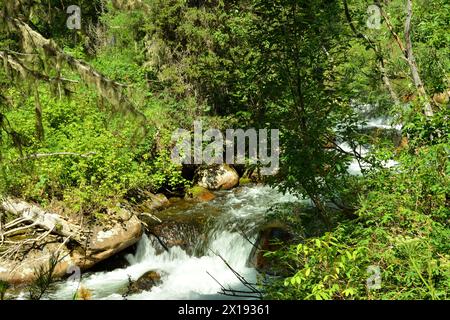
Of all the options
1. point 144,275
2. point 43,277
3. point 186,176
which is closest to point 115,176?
point 144,275

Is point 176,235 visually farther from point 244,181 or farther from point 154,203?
point 244,181

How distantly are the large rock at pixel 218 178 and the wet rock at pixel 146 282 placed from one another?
17.4 feet

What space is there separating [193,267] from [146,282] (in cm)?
142

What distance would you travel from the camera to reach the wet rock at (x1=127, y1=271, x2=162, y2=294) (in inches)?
395

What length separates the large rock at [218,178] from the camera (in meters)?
15.5

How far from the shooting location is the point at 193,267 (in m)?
11.2

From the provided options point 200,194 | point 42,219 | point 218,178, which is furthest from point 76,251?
point 218,178

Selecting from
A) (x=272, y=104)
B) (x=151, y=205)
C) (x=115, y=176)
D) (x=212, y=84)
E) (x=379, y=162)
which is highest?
(x=212, y=84)

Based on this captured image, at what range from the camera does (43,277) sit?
311 centimetres

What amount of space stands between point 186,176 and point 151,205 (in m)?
2.84

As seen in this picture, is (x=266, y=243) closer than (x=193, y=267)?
Yes

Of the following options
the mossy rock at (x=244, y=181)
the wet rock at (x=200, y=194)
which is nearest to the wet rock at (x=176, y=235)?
the wet rock at (x=200, y=194)

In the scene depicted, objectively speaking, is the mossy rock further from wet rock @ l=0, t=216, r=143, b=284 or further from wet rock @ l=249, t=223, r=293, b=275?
wet rock @ l=0, t=216, r=143, b=284
